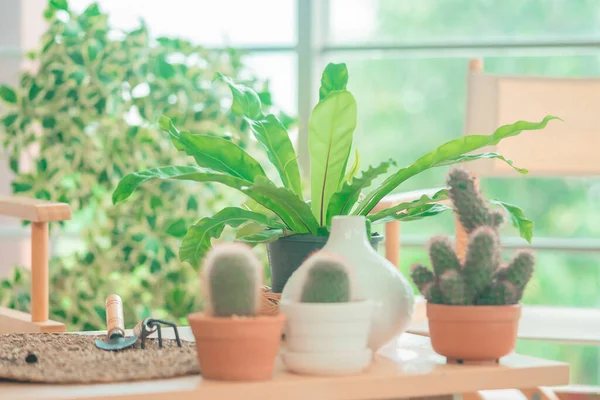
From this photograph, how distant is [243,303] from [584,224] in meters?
2.14

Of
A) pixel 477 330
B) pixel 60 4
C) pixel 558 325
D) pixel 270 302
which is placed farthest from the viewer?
pixel 60 4

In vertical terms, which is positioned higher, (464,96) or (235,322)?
(464,96)

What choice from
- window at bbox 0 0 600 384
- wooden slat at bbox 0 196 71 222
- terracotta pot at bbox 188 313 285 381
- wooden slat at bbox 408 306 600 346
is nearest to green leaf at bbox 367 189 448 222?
terracotta pot at bbox 188 313 285 381

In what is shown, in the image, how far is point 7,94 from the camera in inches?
97.6

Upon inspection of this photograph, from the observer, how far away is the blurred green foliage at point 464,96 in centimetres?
279

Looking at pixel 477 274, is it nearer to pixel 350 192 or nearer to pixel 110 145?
pixel 350 192

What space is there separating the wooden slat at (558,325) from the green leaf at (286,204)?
614 millimetres

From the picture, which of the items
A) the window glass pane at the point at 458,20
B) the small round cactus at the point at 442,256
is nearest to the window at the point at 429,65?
the window glass pane at the point at 458,20

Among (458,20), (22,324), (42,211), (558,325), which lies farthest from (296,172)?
(458,20)

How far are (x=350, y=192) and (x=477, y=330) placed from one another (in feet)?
0.87

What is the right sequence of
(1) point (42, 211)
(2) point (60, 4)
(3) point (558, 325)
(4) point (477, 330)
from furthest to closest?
1. (2) point (60, 4)
2. (3) point (558, 325)
3. (1) point (42, 211)
4. (4) point (477, 330)

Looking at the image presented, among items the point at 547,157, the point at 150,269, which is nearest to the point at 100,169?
the point at 150,269

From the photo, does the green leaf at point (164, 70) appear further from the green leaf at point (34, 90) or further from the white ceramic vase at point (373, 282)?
the white ceramic vase at point (373, 282)

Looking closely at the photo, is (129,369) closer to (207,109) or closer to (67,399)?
(67,399)
